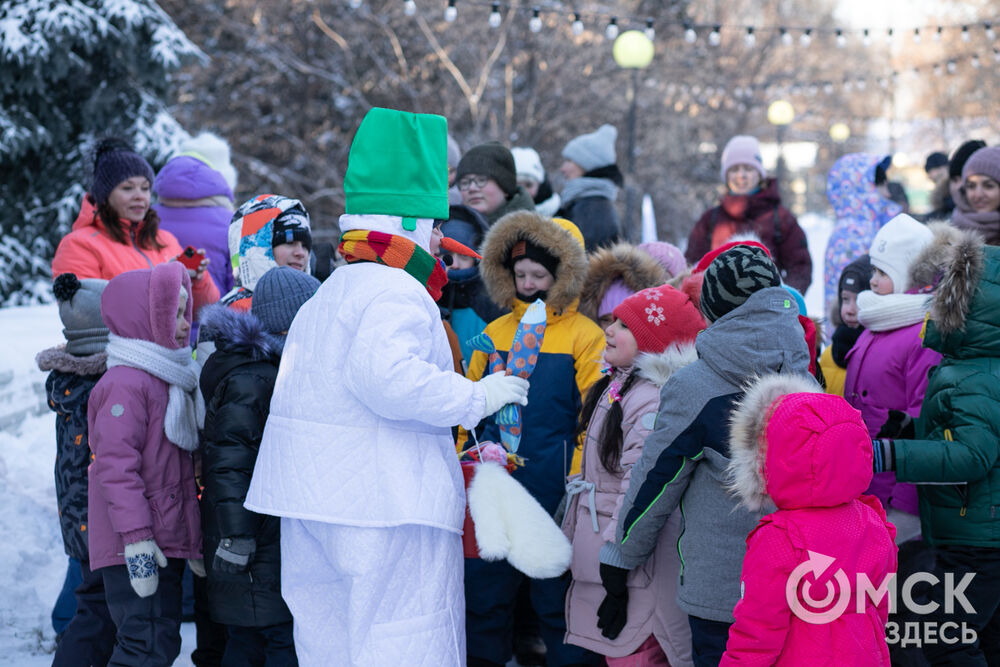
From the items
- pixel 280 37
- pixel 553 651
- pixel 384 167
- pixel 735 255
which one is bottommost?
pixel 553 651

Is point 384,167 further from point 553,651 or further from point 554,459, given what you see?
point 553,651

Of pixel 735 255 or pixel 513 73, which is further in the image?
pixel 513 73

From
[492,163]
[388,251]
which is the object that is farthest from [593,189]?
[388,251]

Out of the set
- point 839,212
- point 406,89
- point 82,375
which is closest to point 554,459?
point 82,375

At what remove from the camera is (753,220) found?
260 inches

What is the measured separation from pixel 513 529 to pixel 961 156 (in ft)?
18.0

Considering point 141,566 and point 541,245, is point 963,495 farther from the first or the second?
point 141,566

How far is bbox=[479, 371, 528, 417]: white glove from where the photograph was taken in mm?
2754

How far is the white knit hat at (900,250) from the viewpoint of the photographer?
3971mm

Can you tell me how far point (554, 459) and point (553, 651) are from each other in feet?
2.58

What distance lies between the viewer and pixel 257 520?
3094mm

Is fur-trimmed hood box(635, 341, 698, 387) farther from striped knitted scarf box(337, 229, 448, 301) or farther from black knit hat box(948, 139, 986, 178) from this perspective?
black knit hat box(948, 139, 986, 178)

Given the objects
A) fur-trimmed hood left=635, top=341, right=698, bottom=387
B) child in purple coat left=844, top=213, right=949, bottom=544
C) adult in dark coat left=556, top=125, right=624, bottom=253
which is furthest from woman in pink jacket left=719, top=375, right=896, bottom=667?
adult in dark coat left=556, top=125, right=624, bottom=253

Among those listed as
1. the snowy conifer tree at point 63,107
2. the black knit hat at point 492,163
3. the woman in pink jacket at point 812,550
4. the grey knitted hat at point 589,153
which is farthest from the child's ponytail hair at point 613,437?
the snowy conifer tree at point 63,107
